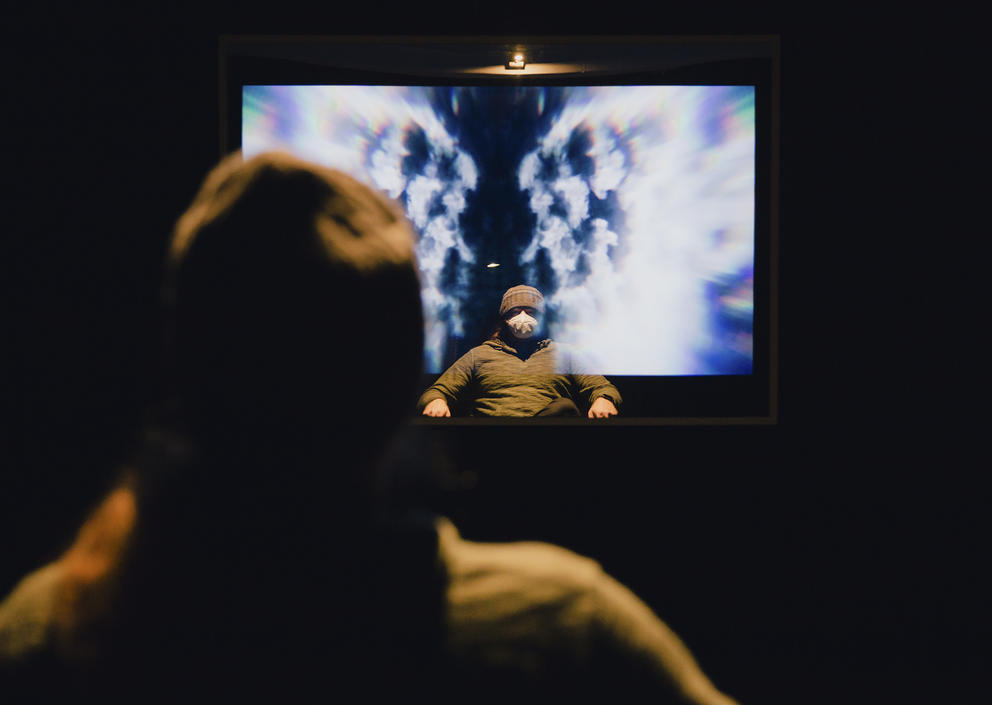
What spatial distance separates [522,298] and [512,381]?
311mm

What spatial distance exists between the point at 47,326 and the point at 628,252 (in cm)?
212

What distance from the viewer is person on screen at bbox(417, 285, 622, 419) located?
2.59 metres

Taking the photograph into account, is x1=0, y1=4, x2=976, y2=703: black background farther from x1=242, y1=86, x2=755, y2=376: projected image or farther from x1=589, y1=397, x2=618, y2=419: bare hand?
x1=242, y1=86, x2=755, y2=376: projected image

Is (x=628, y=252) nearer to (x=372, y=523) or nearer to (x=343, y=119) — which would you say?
(x=343, y=119)

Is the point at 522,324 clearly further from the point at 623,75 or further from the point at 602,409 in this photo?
the point at 623,75

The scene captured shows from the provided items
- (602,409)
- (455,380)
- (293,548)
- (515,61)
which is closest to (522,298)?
(455,380)

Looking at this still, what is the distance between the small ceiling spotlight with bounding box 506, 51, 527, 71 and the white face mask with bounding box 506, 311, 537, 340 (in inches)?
35.3

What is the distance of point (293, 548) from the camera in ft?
1.48

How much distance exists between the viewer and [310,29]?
2537 mm

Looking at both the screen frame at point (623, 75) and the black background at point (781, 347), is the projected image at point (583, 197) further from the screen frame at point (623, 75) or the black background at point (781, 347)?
the black background at point (781, 347)

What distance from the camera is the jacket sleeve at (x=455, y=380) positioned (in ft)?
8.51

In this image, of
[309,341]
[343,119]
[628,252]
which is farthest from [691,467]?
[309,341]

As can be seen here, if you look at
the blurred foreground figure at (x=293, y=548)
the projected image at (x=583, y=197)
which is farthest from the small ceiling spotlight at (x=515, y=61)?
the blurred foreground figure at (x=293, y=548)

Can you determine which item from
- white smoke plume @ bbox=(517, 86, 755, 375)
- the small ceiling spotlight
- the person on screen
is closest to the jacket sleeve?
the person on screen
